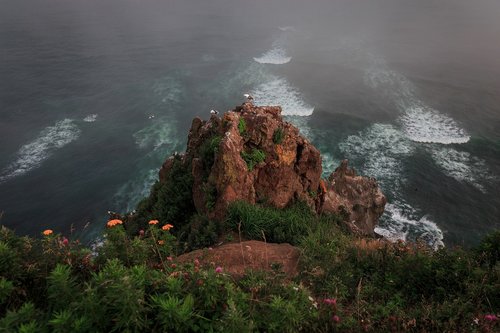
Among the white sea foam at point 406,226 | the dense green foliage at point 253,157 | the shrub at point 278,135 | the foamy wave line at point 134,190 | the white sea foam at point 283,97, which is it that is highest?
the shrub at point 278,135

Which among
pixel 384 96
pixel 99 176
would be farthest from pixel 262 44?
pixel 99 176

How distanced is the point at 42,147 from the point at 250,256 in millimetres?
29164

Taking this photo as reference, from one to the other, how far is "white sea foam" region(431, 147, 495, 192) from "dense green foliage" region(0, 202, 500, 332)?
2271 cm

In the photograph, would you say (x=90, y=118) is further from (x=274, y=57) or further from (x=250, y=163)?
(x=250, y=163)

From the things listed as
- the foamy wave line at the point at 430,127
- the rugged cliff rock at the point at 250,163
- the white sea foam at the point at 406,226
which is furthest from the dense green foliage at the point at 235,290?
the foamy wave line at the point at 430,127

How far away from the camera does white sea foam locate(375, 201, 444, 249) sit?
23.8 metres

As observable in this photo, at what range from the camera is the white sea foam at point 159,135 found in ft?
104

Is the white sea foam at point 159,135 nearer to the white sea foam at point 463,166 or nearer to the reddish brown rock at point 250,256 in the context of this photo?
the white sea foam at point 463,166

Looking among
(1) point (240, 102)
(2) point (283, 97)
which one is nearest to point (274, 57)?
(2) point (283, 97)

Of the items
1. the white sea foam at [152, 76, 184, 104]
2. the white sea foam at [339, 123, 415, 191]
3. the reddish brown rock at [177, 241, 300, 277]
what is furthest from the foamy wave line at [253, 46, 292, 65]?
the reddish brown rock at [177, 241, 300, 277]

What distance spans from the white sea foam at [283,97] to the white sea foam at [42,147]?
18060mm

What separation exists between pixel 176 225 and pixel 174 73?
116 feet

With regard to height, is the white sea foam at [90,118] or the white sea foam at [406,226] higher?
the white sea foam at [90,118]

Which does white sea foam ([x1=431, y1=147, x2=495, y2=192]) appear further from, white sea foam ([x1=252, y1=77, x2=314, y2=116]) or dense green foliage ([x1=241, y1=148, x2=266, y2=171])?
dense green foliage ([x1=241, y1=148, x2=266, y2=171])
